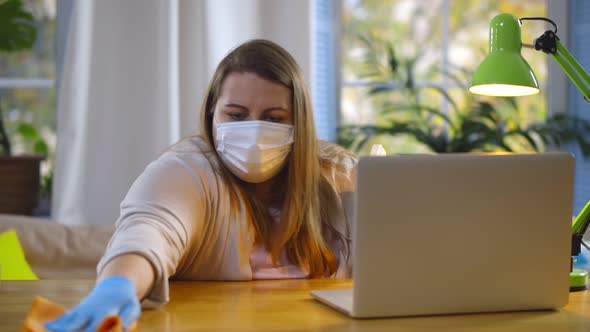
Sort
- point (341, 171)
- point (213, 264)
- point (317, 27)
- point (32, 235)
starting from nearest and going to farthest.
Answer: point (213, 264)
point (341, 171)
point (32, 235)
point (317, 27)

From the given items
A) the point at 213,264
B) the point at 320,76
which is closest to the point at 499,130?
Answer: the point at 320,76

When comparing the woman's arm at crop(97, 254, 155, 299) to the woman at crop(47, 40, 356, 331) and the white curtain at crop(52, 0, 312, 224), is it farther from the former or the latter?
the white curtain at crop(52, 0, 312, 224)

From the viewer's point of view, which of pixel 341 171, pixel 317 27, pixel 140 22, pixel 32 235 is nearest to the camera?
pixel 341 171

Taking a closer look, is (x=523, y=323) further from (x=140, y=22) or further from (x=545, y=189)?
(x=140, y=22)

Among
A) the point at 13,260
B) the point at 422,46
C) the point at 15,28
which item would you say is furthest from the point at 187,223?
the point at 422,46

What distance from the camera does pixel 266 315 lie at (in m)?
0.91

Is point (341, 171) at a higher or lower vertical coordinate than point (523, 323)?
higher

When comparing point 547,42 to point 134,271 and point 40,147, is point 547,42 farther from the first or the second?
point 40,147

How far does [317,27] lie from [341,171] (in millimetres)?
1556

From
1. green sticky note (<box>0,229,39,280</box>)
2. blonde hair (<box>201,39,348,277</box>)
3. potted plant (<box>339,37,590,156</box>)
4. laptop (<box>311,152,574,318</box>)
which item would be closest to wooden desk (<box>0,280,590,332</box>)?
laptop (<box>311,152,574,318</box>)

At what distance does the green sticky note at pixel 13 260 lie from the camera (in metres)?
1.73

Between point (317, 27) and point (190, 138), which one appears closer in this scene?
point (190, 138)

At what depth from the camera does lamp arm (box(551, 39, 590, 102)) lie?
105cm

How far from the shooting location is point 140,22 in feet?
8.57
